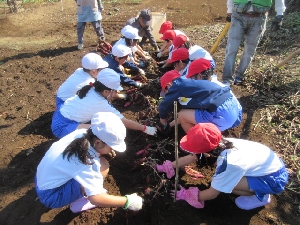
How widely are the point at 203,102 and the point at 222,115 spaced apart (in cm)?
27

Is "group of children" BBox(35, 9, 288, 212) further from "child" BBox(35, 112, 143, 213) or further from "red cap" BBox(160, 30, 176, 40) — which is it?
"red cap" BBox(160, 30, 176, 40)

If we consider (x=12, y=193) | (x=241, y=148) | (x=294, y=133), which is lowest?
(x=12, y=193)

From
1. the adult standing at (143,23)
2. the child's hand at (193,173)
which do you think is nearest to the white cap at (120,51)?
the adult standing at (143,23)

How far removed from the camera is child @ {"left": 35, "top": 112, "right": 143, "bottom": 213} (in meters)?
2.11

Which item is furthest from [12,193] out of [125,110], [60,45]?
[60,45]

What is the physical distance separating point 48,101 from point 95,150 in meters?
2.60

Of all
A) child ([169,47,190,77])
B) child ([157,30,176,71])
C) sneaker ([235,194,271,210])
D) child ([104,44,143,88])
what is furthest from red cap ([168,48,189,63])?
sneaker ([235,194,271,210])

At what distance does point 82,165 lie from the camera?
212cm

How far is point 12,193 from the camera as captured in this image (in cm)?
284

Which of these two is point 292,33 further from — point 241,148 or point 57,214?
point 57,214

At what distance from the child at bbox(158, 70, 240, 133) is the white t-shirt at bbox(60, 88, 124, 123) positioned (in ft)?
2.26

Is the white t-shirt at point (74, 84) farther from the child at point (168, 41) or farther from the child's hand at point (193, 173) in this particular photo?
the child at point (168, 41)

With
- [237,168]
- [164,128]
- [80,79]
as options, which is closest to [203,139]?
[237,168]

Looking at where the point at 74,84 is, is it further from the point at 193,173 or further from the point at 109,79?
the point at 193,173
